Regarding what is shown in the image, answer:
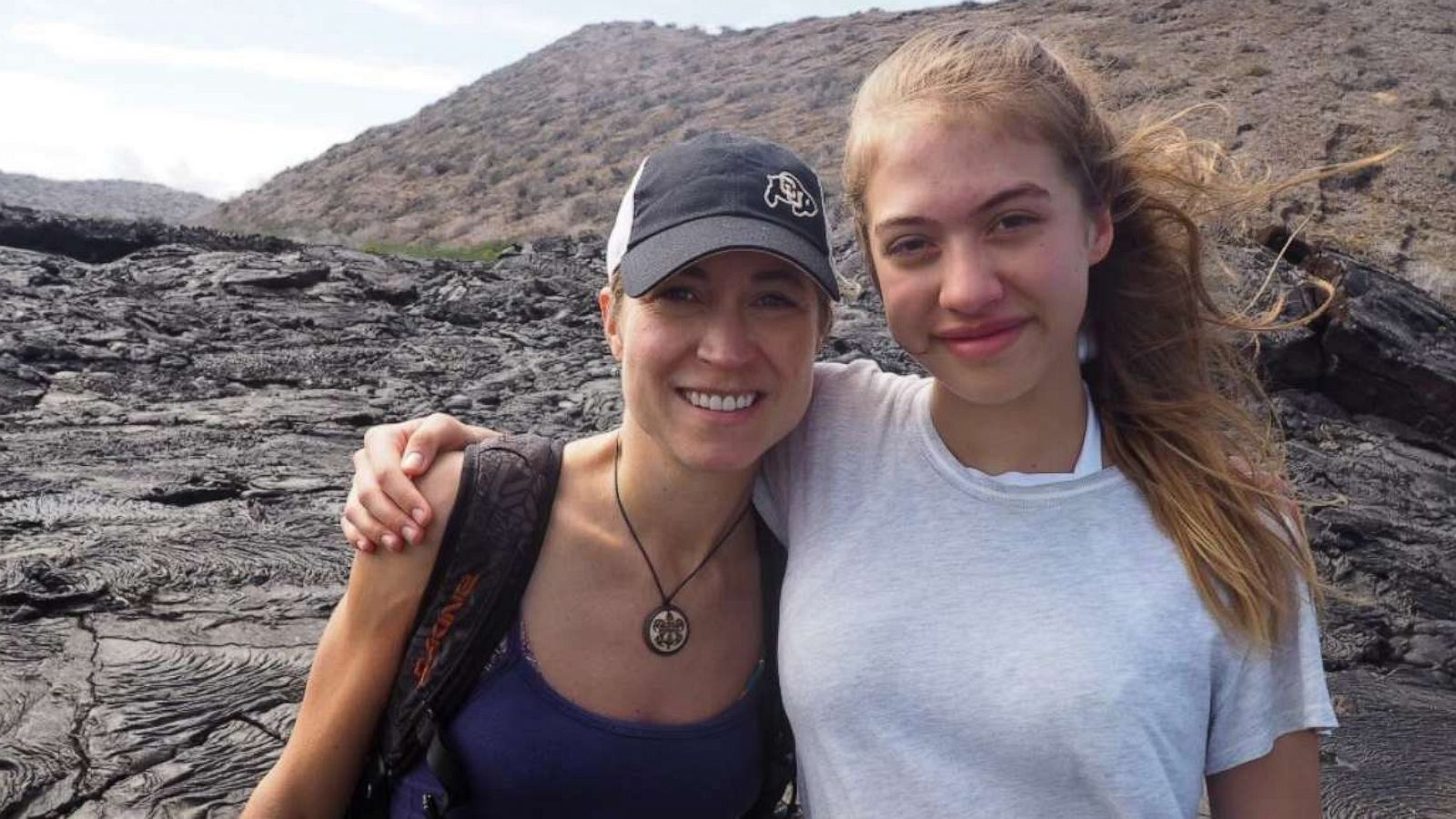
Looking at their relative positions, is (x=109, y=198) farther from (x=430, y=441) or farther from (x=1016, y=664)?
(x=1016, y=664)

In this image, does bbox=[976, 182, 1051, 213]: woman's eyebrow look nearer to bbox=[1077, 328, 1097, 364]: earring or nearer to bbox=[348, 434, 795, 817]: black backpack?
bbox=[1077, 328, 1097, 364]: earring

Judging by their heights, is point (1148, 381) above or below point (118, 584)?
above

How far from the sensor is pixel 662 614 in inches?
85.0

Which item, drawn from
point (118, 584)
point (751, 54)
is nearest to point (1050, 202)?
point (118, 584)

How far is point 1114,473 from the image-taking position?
1.94 metres

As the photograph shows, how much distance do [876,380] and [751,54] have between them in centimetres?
3854

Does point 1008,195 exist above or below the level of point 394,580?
above

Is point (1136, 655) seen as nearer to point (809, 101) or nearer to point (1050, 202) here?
point (1050, 202)

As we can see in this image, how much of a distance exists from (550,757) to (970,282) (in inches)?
40.6

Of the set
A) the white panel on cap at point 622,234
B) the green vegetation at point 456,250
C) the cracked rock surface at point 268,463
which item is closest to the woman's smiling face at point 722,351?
the white panel on cap at point 622,234

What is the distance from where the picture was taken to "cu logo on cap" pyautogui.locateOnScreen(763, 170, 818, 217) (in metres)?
1.97

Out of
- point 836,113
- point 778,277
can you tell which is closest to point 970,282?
point 778,277

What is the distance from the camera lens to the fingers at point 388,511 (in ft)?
6.49

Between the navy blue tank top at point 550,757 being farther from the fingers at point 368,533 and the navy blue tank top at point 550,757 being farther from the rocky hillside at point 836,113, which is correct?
the rocky hillside at point 836,113
